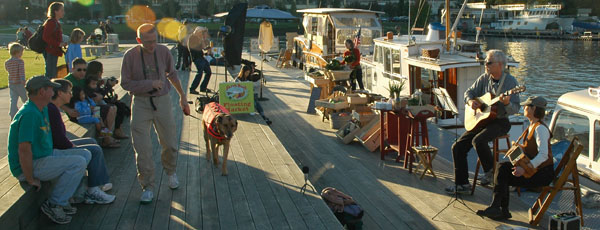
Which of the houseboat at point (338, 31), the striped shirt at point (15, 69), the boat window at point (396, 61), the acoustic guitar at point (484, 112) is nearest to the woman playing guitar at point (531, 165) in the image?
the acoustic guitar at point (484, 112)

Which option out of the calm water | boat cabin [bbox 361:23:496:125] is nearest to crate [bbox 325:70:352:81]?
boat cabin [bbox 361:23:496:125]

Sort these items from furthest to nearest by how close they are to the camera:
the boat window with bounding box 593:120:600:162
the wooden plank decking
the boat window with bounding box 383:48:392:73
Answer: the boat window with bounding box 383:48:392:73, the boat window with bounding box 593:120:600:162, the wooden plank decking

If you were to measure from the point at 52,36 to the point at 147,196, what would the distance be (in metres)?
4.63

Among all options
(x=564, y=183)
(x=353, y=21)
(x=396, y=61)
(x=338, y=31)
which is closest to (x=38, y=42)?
(x=564, y=183)

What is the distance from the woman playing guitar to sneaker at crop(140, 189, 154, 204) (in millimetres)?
3534

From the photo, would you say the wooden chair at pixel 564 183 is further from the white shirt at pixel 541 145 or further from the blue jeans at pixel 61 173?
the blue jeans at pixel 61 173

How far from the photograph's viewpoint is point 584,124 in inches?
320

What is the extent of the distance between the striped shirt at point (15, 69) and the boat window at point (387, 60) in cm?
829

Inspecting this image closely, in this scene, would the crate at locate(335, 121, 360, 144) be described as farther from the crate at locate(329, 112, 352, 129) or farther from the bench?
the bench

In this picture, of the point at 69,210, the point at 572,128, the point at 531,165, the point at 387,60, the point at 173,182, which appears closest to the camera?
the point at 69,210

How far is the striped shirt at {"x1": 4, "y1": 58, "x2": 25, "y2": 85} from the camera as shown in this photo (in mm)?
9102

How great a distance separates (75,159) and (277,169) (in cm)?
249

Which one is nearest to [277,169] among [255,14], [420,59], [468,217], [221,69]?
[468,217]

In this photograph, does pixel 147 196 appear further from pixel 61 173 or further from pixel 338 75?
pixel 338 75
